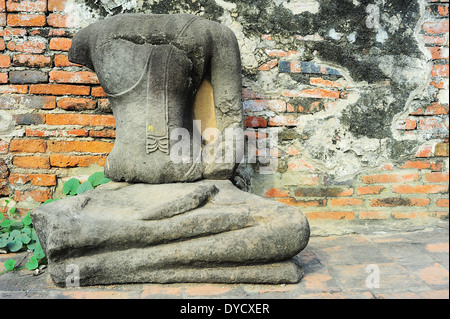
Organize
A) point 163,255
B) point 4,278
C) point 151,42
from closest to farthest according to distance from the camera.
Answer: point 163,255, point 4,278, point 151,42

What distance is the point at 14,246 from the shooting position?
2.68 meters

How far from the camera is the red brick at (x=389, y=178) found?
3250mm

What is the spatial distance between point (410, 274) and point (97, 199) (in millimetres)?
1685

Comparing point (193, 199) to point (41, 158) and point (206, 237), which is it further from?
point (41, 158)

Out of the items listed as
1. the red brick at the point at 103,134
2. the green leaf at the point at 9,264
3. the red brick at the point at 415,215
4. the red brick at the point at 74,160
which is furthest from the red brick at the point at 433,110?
the green leaf at the point at 9,264

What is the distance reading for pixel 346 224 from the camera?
3.24 meters

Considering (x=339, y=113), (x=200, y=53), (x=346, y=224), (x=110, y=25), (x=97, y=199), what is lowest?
(x=346, y=224)

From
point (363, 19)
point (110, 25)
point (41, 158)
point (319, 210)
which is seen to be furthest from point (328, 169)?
point (41, 158)

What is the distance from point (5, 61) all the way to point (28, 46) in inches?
7.8

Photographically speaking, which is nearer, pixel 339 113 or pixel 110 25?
pixel 110 25

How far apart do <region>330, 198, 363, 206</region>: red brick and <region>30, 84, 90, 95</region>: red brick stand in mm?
2004

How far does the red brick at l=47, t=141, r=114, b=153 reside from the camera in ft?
10.2

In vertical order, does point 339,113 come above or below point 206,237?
above

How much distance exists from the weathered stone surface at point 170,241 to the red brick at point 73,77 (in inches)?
47.0
